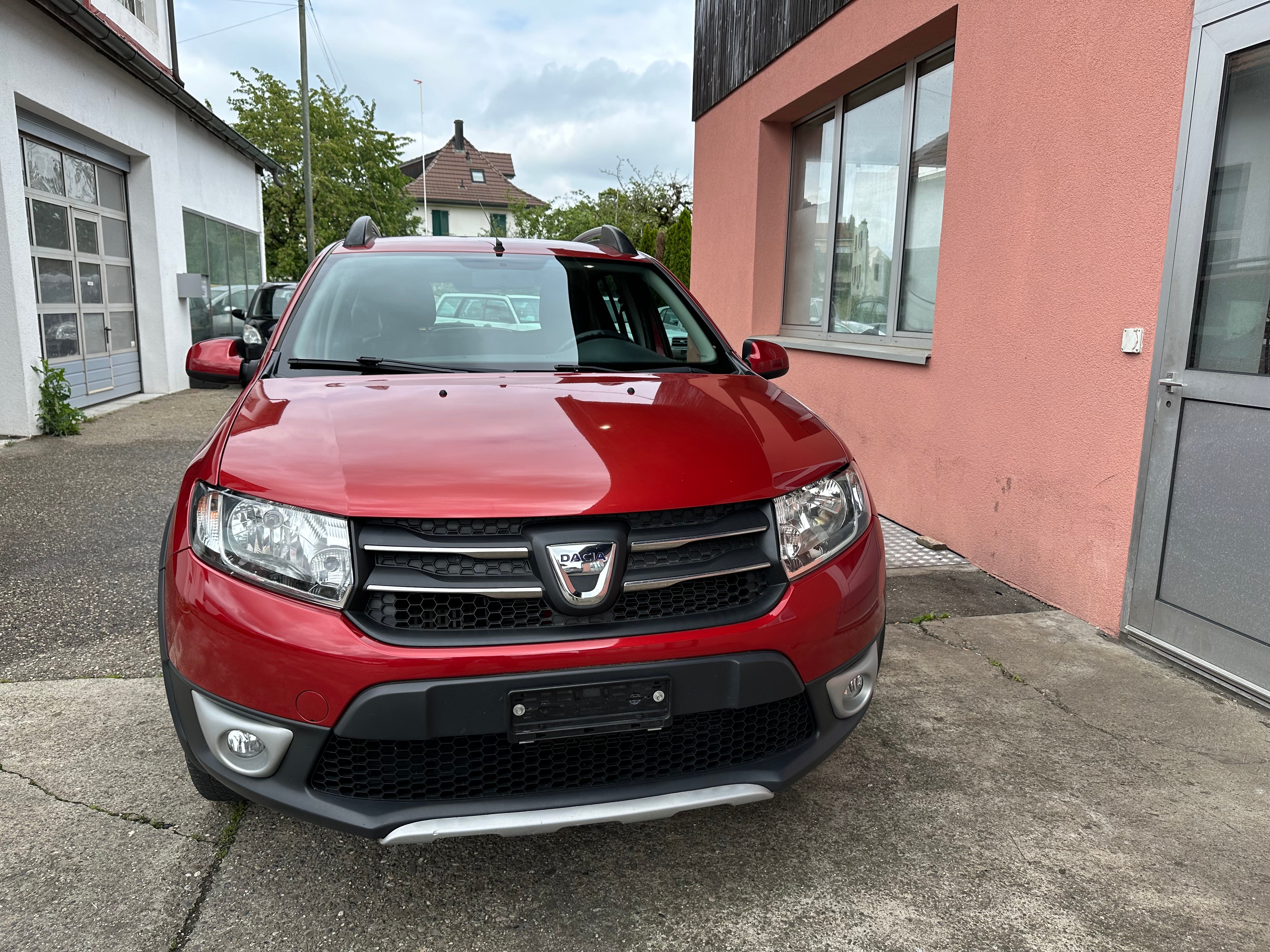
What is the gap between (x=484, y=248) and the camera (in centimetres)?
338

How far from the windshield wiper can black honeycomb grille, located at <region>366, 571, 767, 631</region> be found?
1.07m

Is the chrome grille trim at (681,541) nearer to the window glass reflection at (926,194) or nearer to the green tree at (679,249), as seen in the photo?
the window glass reflection at (926,194)

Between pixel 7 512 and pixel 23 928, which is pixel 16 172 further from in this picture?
pixel 23 928

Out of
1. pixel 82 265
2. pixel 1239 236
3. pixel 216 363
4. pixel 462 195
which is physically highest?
pixel 462 195

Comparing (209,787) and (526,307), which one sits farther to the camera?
(526,307)

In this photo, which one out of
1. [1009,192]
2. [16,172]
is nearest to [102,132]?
[16,172]

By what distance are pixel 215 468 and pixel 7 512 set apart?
447cm

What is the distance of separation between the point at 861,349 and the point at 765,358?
8.92ft

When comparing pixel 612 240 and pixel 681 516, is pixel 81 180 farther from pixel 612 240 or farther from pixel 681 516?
pixel 681 516

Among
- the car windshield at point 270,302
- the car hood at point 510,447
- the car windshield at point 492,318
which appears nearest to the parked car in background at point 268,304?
the car windshield at point 270,302

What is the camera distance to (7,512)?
5.37m

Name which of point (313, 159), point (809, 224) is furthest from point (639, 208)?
point (809, 224)

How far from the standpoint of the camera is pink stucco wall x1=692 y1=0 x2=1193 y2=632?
354 centimetres

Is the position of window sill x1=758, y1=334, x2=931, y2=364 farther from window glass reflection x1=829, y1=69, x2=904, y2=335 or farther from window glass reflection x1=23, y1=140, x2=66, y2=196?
window glass reflection x1=23, y1=140, x2=66, y2=196
